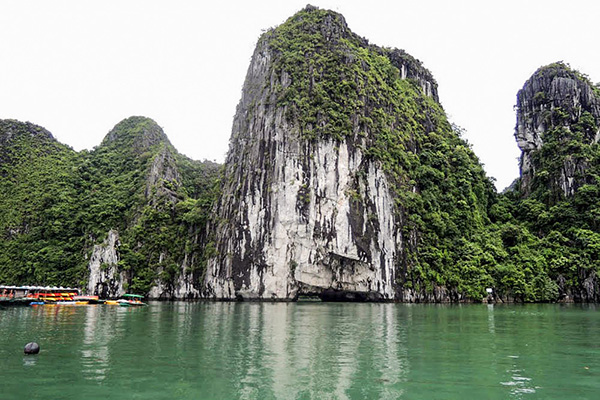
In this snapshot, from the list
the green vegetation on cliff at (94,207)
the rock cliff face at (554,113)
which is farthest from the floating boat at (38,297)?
the rock cliff face at (554,113)

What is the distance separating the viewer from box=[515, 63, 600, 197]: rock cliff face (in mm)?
56469

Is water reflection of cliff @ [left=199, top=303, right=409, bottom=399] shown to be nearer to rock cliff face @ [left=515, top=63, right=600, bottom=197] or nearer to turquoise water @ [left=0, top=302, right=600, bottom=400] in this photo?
turquoise water @ [left=0, top=302, right=600, bottom=400]

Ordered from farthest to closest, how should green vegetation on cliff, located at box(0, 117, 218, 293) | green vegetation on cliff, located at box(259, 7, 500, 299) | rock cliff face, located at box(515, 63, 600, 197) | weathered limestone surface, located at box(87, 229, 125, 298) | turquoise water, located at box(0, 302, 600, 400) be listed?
rock cliff face, located at box(515, 63, 600, 197) < green vegetation on cliff, located at box(0, 117, 218, 293) < weathered limestone surface, located at box(87, 229, 125, 298) < green vegetation on cliff, located at box(259, 7, 500, 299) < turquoise water, located at box(0, 302, 600, 400)

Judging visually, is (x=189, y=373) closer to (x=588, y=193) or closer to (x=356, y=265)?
(x=356, y=265)

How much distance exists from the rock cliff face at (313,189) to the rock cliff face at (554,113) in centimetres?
1820

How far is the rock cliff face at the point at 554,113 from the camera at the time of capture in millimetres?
56469

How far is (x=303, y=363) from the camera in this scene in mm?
10484

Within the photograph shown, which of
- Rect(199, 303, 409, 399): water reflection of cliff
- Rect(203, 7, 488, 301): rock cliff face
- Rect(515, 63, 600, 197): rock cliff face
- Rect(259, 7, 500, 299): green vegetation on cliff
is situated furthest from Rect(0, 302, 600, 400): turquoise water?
Rect(515, 63, 600, 197): rock cliff face

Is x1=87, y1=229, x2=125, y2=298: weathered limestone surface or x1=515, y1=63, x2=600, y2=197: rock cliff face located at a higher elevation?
x1=515, y1=63, x2=600, y2=197: rock cliff face

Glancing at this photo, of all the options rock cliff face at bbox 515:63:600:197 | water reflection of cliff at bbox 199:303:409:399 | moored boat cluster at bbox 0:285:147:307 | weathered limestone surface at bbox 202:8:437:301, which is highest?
rock cliff face at bbox 515:63:600:197

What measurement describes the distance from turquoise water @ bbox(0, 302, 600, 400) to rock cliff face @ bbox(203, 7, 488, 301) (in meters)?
24.2

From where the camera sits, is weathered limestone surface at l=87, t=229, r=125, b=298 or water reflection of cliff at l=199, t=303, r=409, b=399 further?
weathered limestone surface at l=87, t=229, r=125, b=298

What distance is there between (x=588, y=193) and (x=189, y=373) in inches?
2033

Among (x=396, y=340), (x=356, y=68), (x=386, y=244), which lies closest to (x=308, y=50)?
(x=356, y=68)
